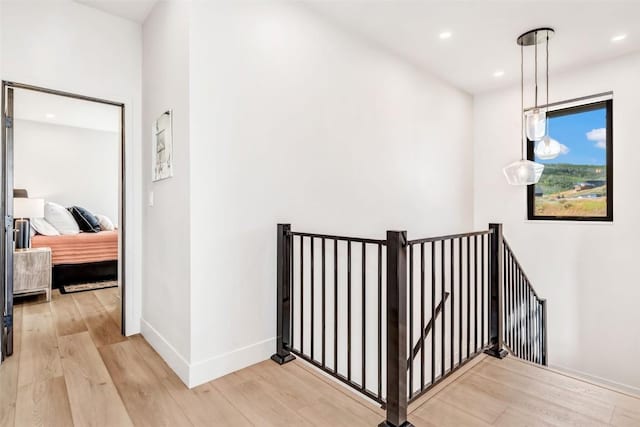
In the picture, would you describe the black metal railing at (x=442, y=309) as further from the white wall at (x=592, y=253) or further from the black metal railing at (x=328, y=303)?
the white wall at (x=592, y=253)

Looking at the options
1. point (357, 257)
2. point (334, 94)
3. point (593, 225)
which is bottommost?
point (357, 257)

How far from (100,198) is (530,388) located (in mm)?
6943

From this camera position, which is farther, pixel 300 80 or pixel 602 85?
pixel 602 85

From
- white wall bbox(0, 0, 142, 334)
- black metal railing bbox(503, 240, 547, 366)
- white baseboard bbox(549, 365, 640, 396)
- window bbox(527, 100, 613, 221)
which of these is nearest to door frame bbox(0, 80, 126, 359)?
white wall bbox(0, 0, 142, 334)

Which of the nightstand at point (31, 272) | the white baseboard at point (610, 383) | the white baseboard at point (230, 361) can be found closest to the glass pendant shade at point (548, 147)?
the white baseboard at point (610, 383)

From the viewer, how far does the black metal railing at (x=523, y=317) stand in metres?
2.99

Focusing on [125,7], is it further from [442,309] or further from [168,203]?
[442,309]

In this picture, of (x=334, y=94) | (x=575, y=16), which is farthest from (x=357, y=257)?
(x=575, y=16)

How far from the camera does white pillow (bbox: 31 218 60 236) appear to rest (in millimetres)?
4578

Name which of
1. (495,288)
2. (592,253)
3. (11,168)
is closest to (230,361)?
(495,288)

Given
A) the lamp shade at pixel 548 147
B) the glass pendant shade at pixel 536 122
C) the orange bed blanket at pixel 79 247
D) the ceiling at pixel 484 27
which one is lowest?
the orange bed blanket at pixel 79 247

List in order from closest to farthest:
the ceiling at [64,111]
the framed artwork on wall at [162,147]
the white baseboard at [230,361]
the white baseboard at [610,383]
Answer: the white baseboard at [230,361]
the framed artwork on wall at [162,147]
the white baseboard at [610,383]
the ceiling at [64,111]

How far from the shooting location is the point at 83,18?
2535 millimetres

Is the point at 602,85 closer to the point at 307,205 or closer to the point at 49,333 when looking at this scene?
the point at 307,205
